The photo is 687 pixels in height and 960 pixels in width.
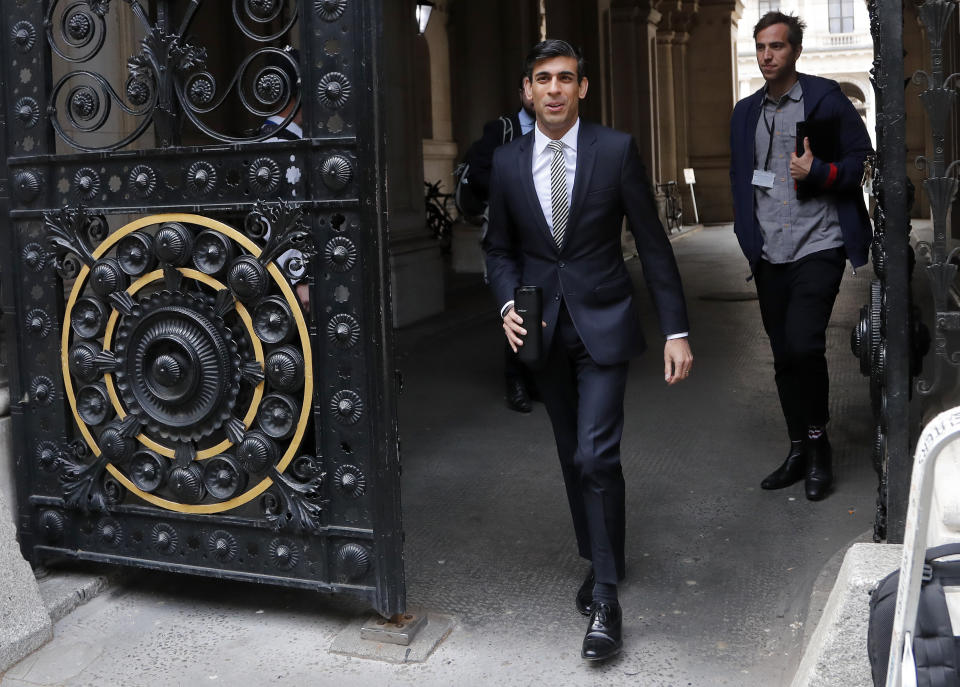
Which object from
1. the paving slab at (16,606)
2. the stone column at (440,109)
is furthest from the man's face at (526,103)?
the stone column at (440,109)

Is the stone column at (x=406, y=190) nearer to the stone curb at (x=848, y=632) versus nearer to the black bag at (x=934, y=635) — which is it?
the stone curb at (x=848, y=632)

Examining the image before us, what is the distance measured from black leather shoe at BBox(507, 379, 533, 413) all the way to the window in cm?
6335

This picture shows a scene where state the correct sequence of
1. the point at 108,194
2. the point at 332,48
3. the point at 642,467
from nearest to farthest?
the point at 332,48 → the point at 108,194 → the point at 642,467

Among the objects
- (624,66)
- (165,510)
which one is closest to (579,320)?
(165,510)

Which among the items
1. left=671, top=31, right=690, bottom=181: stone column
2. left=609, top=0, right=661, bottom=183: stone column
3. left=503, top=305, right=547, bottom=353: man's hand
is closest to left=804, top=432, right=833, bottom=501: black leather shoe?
left=503, top=305, right=547, bottom=353: man's hand

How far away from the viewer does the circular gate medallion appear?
4.21m

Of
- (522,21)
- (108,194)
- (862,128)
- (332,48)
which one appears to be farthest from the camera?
(522,21)

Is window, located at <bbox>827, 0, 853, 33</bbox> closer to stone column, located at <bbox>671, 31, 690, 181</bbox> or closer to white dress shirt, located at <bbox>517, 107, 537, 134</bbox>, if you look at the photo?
stone column, located at <bbox>671, 31, 690, 181</bbox>

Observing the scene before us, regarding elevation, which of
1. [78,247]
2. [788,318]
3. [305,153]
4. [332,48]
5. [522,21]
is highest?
[522,21]

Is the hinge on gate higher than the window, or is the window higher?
the window

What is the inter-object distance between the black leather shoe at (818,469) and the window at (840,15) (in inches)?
2557

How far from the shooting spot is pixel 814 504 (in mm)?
5586

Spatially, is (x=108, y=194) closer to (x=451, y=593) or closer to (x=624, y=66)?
(x=451, y=593)

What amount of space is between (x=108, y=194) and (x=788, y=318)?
300cm
